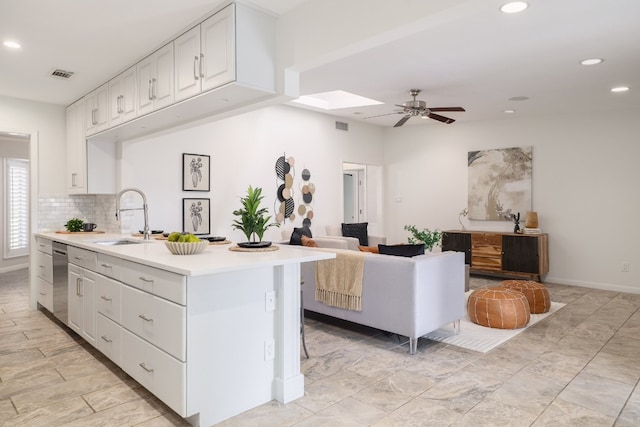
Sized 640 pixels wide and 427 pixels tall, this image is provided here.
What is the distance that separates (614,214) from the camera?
6262 mm

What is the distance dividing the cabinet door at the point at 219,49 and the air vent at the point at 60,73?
194 cm

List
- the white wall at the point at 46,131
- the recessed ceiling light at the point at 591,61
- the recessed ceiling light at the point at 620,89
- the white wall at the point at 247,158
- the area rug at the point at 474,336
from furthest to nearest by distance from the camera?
1. the white wall at the point at 247,158
2. the recessed ceiling light at the point at 620,89
3. the white wall at the point at 46,131
4. the recessed ceiling light at the point at 591,61
5. the area rug at the point at 474,336

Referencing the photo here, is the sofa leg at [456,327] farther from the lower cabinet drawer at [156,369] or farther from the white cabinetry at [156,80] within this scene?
the white cabinetry at [156,80]

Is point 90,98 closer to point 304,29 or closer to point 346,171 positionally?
point 304,29

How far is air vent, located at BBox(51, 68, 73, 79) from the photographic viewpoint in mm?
4051

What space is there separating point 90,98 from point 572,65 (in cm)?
508

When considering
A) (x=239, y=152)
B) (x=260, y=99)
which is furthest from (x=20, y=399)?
(x=239, y=152)

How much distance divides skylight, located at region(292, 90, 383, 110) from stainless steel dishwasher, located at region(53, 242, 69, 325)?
3888 millimetres

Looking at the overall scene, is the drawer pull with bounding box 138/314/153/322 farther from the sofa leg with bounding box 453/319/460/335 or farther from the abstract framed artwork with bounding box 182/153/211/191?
the abstract framed artwork with bounding box 182/153/211/191

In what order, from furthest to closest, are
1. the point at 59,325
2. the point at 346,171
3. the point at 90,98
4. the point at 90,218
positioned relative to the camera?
1. the point at 346,171
2. the point at 90,218
3. the point at 90,98
4. the point at 59,325

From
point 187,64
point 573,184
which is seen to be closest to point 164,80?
point 187,64

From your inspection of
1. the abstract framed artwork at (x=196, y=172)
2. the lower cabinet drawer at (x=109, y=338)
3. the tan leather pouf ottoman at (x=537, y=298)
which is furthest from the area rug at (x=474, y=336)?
the abstract framed artwork at (x=196, y=172)

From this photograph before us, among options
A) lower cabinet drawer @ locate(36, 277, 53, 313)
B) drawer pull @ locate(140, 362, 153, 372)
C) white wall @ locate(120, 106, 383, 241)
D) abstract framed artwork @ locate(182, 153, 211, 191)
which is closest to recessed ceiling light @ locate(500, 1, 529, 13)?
drawer pull @ locate(140, 362, 153, 372)

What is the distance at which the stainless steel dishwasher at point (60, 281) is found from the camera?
3982 mm
